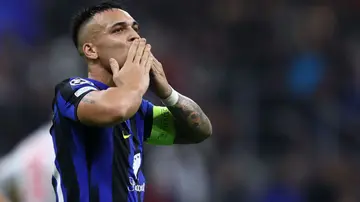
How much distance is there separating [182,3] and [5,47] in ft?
6.76

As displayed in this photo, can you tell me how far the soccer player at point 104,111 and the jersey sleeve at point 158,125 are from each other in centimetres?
21

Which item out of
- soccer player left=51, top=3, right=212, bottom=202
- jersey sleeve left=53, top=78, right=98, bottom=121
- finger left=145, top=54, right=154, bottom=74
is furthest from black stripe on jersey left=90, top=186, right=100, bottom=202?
finger left=145, top=54, right=154, bottom=74

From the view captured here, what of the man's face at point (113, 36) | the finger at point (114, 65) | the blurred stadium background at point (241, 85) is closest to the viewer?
the finger at point (114, 65)

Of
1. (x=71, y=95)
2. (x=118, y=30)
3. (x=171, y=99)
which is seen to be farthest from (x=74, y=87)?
(x=171, y=99)

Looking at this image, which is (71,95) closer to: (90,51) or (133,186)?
(90,51)

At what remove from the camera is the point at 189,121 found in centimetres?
454

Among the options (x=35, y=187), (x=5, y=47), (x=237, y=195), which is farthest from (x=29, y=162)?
(x=5, y=47)

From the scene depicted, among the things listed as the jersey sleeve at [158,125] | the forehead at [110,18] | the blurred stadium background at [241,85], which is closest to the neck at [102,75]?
the forehead at [110,18]

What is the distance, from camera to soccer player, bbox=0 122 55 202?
17.0 feet

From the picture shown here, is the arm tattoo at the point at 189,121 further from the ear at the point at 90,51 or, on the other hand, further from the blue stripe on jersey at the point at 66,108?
the blue stripe on jersey at the point at 66,108

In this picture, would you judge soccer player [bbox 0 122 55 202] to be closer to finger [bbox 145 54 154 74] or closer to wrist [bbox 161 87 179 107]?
wrist [bbox 161 87 179 107]

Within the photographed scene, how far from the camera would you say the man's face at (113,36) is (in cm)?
405

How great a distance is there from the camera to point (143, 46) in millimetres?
4020

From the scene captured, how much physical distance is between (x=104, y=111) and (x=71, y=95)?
28 centimetres
